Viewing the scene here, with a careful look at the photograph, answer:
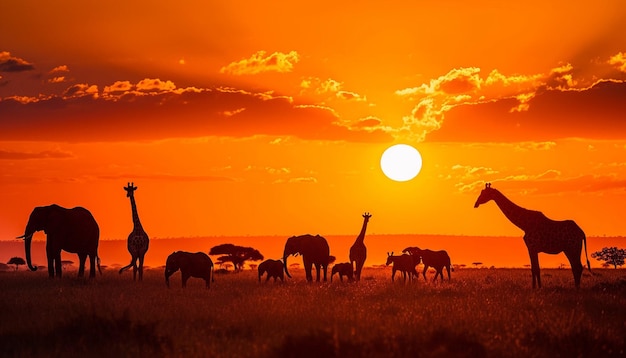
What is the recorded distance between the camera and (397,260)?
36.1 m

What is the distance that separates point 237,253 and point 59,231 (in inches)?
1730

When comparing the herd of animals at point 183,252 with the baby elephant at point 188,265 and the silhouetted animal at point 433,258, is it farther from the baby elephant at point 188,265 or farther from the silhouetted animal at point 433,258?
the silhouetted animal at point 433,258

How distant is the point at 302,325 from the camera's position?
16047 mm

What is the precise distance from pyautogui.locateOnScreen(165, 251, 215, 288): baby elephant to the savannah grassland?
371cm

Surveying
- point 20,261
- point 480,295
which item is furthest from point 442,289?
point 20,261

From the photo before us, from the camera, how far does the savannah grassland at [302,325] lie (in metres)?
13.1

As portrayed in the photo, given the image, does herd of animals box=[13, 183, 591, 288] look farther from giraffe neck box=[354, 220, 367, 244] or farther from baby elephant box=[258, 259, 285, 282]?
giraffe neck box=[354, 220, 367, 244]

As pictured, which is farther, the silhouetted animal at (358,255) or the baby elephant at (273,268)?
the silhouetted animal at (358,255)

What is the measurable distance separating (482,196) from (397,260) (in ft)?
18.8

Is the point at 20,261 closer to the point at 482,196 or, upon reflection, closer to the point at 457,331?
the point at 482,196

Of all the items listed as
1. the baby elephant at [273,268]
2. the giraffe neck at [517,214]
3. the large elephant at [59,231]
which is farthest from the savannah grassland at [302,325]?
the baby elephant at [273,268]

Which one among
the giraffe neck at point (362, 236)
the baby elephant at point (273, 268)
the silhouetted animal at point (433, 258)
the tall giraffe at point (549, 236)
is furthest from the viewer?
the silhouetted animal at point (433, 258)

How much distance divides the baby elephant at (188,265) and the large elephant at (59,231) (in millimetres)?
4813

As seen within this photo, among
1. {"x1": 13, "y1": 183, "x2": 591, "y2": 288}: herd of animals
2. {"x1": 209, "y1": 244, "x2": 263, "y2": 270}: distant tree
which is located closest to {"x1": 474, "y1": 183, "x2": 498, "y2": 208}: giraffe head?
{"x1": 13, "y1": 183, "x2": 591, "y2": 288}: herd of animals
